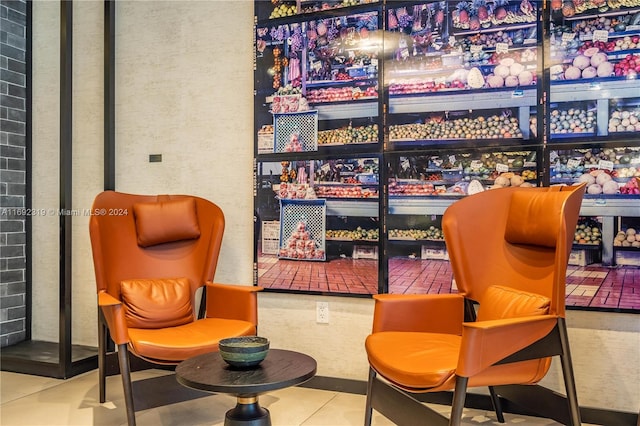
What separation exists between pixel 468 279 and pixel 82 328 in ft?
9.42

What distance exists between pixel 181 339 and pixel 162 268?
750 mm

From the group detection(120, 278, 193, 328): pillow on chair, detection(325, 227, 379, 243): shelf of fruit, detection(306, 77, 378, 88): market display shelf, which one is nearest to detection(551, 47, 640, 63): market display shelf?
detection(306, 77, 378, 88): market display shelf

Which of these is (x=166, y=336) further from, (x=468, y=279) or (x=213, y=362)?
(x=468, y=279)

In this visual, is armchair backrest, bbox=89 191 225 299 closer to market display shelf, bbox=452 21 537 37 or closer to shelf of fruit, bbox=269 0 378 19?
shelf of fruit, bbox=269 0 378 19

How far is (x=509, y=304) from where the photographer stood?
235 centimetres

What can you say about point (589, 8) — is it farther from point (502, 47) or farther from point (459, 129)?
point (459, 129)

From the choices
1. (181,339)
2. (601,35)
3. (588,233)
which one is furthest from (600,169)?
(181,339)

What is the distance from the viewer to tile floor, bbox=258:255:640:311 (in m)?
2.67

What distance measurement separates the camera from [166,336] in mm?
2639

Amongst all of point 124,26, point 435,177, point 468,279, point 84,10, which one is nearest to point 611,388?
point 468,279

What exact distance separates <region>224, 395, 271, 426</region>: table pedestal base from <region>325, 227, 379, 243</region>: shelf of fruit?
1351 millimetres

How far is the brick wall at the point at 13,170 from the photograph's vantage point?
151 inches

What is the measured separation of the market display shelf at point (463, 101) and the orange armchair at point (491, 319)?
557 mm

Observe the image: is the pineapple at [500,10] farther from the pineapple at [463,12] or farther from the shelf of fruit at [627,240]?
the shelf of fruit at [627,240]
